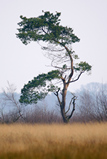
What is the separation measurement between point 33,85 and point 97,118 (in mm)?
5001

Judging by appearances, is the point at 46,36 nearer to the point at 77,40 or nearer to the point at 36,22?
the point at 36,22

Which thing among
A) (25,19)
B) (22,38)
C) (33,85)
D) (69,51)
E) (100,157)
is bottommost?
(100,157)

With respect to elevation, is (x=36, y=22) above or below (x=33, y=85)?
above

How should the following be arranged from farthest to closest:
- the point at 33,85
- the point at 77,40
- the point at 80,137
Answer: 1. the point at 77,40
2. the point at 33,85
3. the point at 80,137

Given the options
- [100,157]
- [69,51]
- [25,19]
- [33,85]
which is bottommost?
[100,157]

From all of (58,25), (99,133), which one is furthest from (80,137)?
(58,25)

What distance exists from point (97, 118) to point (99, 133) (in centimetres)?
657

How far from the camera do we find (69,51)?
1742 centimetres

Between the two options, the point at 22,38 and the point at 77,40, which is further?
the point at 77,40

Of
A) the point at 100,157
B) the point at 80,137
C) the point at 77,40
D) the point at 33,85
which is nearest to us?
the point at 100,157

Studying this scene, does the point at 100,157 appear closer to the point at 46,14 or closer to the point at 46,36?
the point at 46,36

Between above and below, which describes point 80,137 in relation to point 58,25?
below

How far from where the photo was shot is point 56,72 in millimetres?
17109

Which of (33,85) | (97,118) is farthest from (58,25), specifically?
(97,118)
